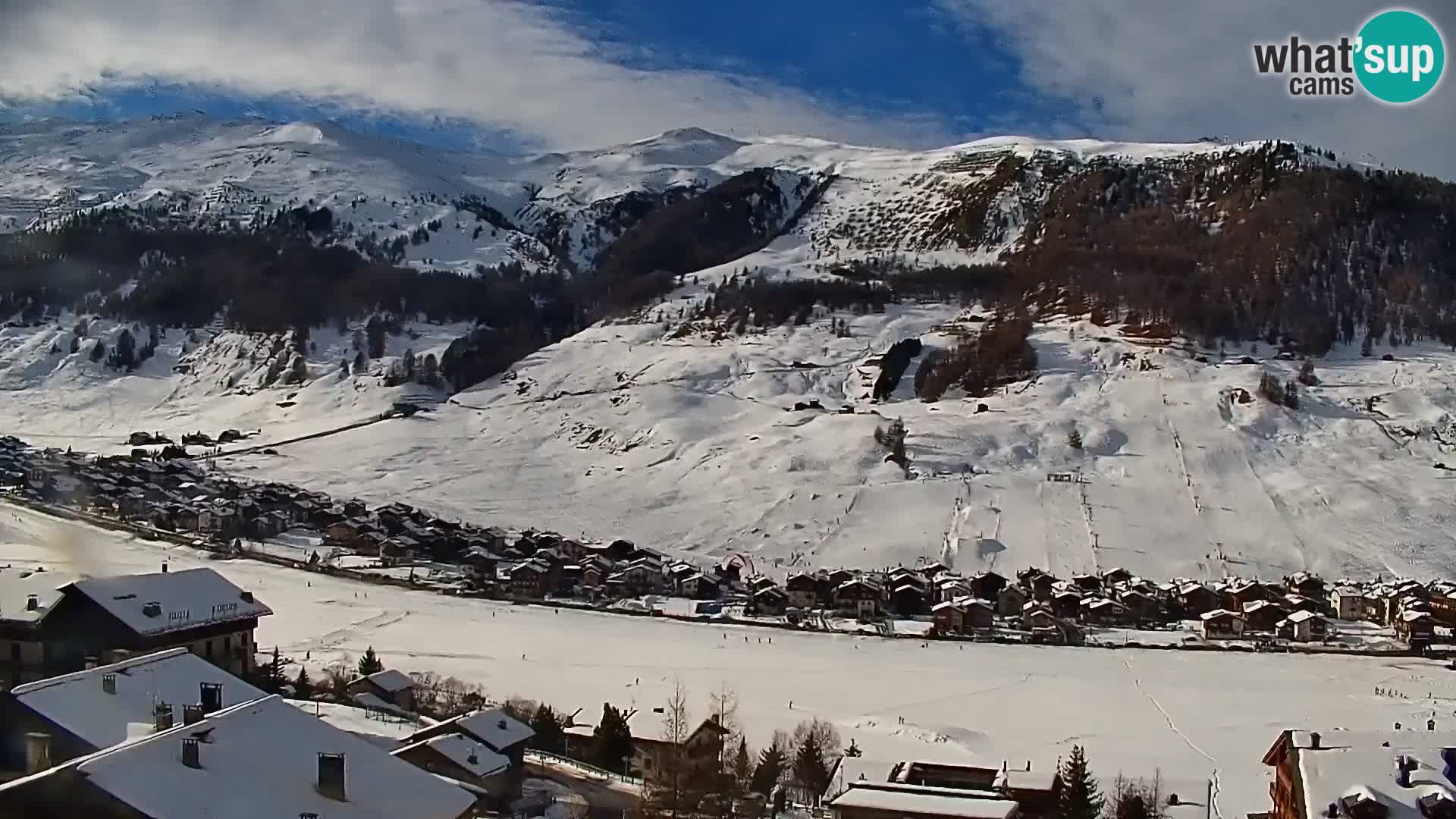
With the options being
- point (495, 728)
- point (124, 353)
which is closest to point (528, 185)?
point (124, 353)

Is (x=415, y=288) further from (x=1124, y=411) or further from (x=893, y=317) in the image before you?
(x=1124, y=411)

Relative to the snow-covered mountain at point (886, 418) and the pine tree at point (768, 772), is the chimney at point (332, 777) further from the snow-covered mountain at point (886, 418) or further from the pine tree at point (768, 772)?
the pine tree at point (768, 772)

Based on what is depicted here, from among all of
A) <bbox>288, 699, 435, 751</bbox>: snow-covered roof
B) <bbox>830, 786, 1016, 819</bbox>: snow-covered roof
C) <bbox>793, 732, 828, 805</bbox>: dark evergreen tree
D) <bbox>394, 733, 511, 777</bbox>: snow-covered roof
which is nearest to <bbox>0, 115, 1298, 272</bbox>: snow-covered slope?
<bbox>288, 699, 435, 751</bbox>: snow-covered roof

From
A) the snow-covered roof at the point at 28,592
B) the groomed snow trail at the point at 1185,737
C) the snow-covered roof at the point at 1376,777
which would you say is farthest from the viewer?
the groomed snow trail at the point at 1185,737

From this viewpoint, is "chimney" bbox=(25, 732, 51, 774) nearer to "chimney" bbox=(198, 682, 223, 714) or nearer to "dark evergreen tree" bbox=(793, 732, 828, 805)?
"chimney" bbox=(198, 682, 223, 714)

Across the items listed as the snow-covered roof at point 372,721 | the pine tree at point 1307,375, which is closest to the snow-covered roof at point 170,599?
the snow-covered roof at point 372,721

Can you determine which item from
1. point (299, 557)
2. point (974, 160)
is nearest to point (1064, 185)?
point (974, 160)

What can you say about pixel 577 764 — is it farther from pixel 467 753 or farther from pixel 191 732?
pixel 191 732
